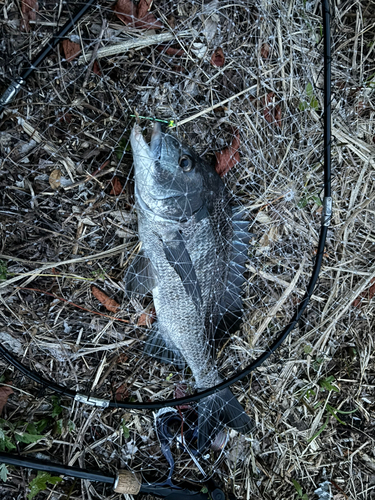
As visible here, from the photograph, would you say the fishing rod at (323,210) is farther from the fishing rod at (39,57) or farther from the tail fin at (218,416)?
the tail fin at (218,416)

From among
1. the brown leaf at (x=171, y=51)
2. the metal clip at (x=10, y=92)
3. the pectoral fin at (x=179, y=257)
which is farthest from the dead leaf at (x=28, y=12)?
the pectoral fin at (x=179, y=257)

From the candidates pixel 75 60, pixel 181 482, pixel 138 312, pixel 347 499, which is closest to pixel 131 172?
pixel 75 60

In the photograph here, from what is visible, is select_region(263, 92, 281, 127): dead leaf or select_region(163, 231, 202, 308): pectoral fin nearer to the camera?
select_region(163, 231, 202, 308): pectoral fin

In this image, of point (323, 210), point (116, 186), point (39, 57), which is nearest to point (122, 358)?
point (116, 186)

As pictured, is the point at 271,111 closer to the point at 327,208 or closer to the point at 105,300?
the point at 327,208

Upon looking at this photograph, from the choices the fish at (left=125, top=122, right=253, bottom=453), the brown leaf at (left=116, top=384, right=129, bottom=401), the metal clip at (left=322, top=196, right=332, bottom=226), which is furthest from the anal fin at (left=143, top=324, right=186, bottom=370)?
the metal clip at (left=322, top=196, right=332, bottom=226)

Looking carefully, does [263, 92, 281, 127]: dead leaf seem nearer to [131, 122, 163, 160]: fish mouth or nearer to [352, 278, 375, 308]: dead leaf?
[131, 122, 163, 160]: fish mouth
